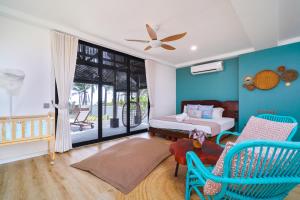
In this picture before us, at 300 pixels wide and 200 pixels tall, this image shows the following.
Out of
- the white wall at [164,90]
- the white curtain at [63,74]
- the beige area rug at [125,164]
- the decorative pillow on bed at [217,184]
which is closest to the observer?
the decorative pillow on bed at [217,184]

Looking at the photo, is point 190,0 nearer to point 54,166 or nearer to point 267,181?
point 267,181

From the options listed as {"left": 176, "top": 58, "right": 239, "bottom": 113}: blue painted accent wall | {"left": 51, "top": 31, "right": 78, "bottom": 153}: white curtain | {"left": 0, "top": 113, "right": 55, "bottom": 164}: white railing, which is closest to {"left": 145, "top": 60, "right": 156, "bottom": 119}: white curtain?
{"left": 176, "top": 58, "right": 239, "bottom": 113}: blue painted accent wall

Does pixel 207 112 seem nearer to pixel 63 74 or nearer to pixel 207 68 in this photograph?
pixel 207 68

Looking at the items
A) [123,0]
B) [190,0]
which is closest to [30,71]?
[123,0]

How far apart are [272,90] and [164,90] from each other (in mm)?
3365

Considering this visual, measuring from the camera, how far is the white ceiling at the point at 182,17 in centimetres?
215

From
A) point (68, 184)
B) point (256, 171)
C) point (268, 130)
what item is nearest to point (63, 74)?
point (68, 184)

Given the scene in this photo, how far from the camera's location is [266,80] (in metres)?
3.68

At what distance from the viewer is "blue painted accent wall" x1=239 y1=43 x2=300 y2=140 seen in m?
3.30

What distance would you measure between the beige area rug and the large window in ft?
Answer: 3.82

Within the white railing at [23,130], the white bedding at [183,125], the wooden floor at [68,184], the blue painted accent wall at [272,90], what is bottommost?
the wooden floor at [68,184]

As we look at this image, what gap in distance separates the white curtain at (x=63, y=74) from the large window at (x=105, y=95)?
304 millimetres

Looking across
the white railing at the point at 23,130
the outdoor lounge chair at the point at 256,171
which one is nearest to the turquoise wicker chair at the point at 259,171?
the outdoor lounge chair at the point at 256,171

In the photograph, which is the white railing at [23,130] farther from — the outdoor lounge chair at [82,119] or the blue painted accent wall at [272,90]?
the blue painted accent wall at [272,90]
